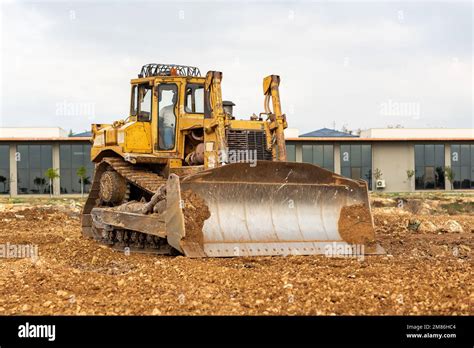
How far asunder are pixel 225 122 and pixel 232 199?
1651 millimetres

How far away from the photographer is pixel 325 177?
1099cm

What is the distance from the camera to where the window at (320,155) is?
52438mm

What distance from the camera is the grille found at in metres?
11.4

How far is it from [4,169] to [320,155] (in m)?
25.2

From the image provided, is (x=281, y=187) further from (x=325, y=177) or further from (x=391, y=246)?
(x=391, y=246)

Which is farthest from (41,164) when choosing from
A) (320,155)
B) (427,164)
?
(427,164)

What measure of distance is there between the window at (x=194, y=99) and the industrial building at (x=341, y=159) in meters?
37.8

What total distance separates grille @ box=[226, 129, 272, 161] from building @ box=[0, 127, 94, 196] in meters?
40.9

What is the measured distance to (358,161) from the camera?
54.0 meters

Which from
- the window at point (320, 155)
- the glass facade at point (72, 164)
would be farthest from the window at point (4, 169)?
the window at point (320, 155)

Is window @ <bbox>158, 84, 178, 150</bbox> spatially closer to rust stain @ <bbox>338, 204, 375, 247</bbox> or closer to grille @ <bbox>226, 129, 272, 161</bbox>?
grille @ <bbox>226, 129, 272, 161</bbox>

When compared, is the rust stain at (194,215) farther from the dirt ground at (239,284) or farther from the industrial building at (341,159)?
the industrial building at (341,159)

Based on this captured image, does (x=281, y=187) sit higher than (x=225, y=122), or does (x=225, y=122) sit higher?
(x=225, y=122)

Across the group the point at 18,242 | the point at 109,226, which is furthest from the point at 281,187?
the point at 18,242
